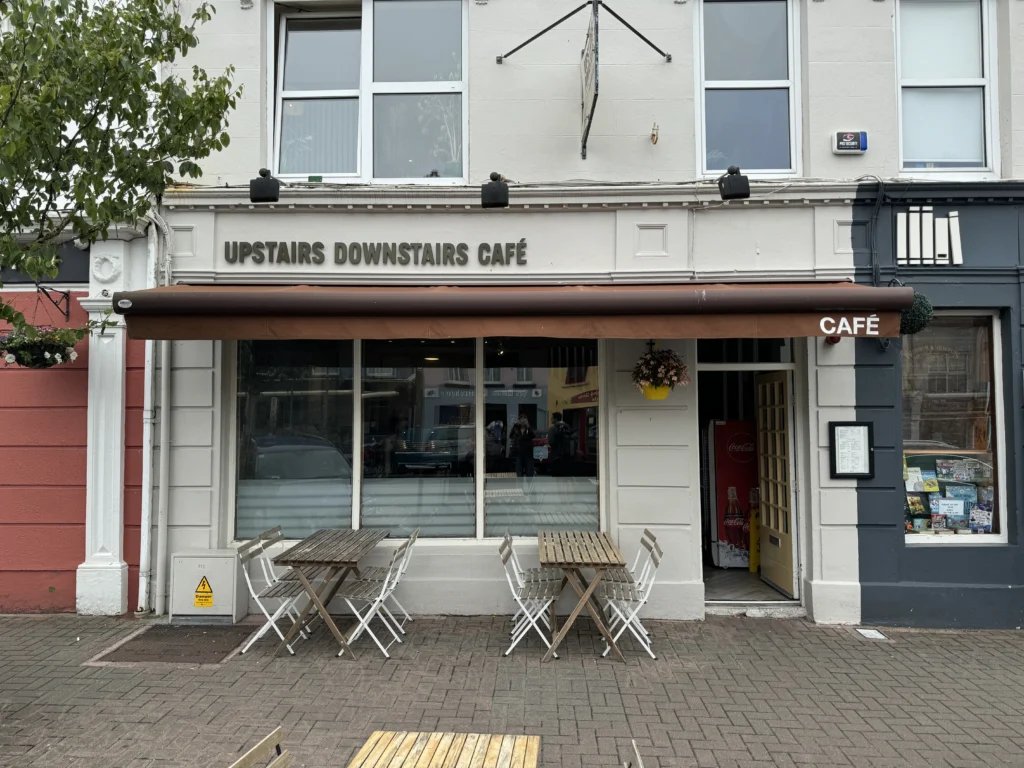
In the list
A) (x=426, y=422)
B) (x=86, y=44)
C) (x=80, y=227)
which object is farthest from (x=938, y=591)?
(x=86, y=44)

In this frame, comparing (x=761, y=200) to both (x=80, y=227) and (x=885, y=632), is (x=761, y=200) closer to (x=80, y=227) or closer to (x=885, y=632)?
(x=885, y=632)

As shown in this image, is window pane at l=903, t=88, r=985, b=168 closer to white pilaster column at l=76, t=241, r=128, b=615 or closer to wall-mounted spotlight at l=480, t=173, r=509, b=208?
wall-mounted spotlight at l=480, t=173, r=509, b=208

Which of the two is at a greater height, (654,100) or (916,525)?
(654,100)

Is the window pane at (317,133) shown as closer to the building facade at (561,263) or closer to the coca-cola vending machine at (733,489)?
the building facade at (561,263)

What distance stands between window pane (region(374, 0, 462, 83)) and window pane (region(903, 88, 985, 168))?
15.2 ft

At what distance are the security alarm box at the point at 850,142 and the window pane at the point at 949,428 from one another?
1.85 m

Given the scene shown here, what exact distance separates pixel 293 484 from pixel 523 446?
2358 mm

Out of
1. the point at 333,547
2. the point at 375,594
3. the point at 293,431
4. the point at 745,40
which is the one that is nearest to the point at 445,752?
the point at 375,594

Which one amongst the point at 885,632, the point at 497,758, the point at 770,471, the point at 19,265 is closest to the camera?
the point at 497,758

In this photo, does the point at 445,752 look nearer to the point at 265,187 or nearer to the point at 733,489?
the point at 265,187

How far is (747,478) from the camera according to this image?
7957 mm

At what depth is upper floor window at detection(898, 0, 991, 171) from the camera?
646 cm

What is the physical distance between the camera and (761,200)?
6.17m

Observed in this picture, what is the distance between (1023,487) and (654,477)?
11.3 ft
